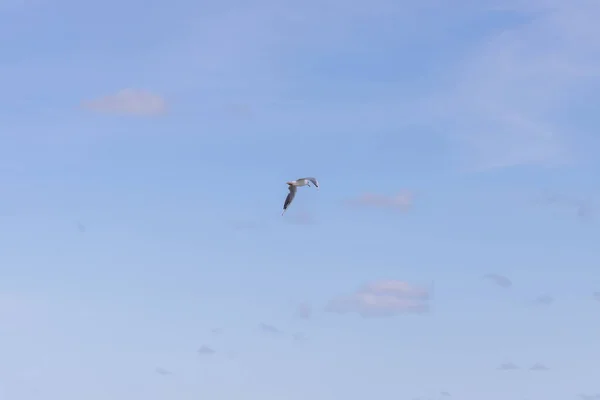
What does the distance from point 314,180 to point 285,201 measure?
45.0ft

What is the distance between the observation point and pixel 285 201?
339ft

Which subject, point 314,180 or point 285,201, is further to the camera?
point 285,201

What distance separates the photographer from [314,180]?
299ft
